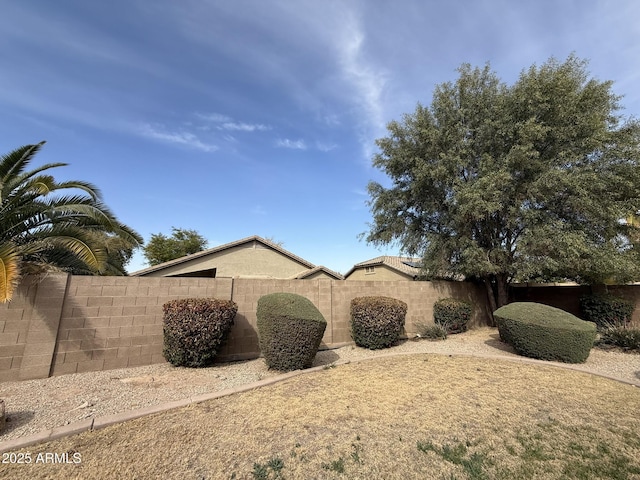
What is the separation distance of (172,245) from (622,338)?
31537 millimetres

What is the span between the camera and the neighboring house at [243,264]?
16.9m

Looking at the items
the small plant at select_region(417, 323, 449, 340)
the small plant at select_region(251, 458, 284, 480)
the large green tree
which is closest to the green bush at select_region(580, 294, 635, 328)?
the large green tree

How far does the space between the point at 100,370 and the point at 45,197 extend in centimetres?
418

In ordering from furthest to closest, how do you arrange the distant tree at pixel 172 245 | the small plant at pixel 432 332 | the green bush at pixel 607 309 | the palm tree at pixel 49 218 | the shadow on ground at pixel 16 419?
1. the distant tree at pixel 172 245
2. the green bush at pixel 607 309
3. the small plant at pixel 432 332
4. the palm tree at pixel 49 218
5. the shadow on ground at pixel 16 419

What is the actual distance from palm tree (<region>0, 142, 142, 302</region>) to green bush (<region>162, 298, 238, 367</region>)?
1.90 metres

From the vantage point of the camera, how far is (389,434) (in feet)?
11.8

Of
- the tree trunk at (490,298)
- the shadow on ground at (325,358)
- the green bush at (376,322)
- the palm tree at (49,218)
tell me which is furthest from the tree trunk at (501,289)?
the palm tree at (49,218)

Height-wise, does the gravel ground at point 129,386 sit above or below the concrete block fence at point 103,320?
below

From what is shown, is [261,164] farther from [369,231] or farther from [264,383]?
[264,383]

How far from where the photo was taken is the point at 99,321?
241 inches

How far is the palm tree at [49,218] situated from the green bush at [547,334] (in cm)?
960

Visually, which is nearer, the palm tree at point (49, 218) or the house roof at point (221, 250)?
the palm tree at point (49, 218)

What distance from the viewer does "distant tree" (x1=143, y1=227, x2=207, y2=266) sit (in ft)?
96.2

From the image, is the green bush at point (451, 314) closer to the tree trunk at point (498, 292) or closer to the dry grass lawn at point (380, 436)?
the tree trunk at point (498, 292)
